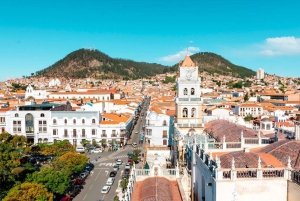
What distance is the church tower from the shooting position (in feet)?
111

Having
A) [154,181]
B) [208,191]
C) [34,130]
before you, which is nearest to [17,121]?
[34,130]

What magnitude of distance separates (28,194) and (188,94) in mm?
18697

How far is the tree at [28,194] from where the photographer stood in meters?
23.4

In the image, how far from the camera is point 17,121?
5488 centimetres

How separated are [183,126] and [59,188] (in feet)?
43.6

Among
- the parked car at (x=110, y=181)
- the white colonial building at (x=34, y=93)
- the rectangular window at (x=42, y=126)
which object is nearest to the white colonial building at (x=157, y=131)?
the parked car at (x=110, y=181)

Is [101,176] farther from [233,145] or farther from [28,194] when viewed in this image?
[233,145]

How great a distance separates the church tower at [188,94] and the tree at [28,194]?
1570 cm

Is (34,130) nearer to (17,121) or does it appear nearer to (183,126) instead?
(17,121)

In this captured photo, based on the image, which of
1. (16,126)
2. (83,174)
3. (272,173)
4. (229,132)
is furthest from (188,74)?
(16,126)

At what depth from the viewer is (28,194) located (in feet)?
78.4

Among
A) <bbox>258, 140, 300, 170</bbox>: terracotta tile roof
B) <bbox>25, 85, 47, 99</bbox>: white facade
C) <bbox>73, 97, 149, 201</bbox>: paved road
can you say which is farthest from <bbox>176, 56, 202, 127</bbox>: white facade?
<bbox>25, 85, 47, 99</bbox>: white facade

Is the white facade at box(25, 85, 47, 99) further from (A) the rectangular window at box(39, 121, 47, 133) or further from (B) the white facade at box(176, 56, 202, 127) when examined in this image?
(B) the white facade at box(176, 56, 202, 127)

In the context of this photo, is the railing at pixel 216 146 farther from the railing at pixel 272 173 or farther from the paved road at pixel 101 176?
the paved road at pixel 101 176
